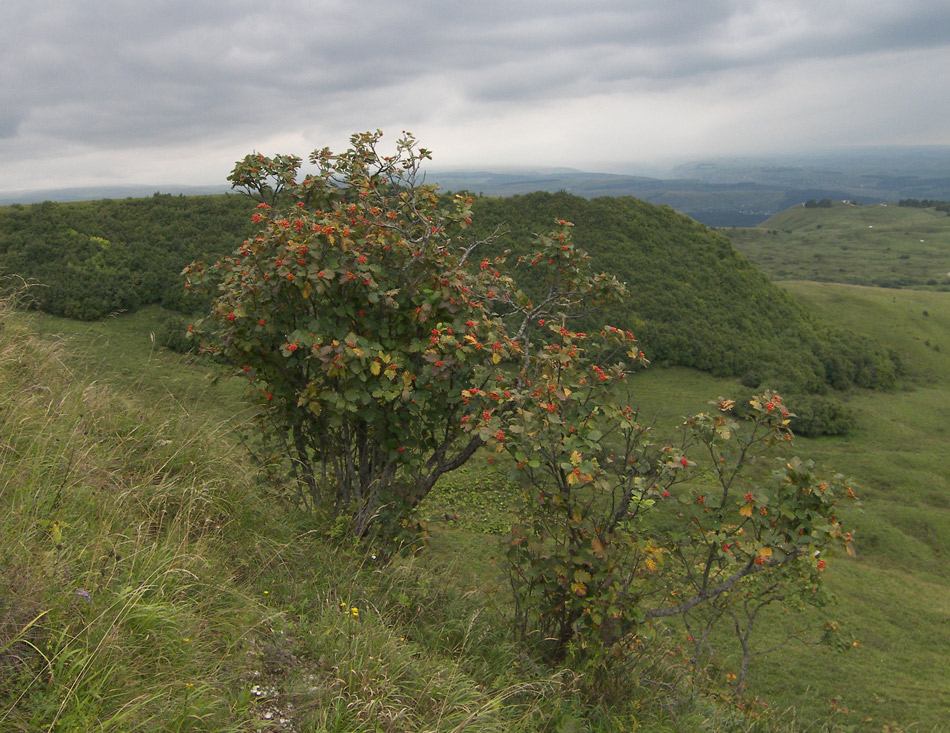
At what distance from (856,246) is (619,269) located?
82501 millimetres

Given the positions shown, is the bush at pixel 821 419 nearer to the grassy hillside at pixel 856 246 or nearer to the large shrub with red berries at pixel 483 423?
the large shrub with red berries at pixel 483 423

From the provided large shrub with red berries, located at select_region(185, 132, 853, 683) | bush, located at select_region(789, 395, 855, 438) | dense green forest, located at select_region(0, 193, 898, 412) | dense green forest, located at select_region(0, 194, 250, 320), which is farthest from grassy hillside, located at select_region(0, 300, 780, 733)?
bush, located at select_region(789, 395, 855, 438)

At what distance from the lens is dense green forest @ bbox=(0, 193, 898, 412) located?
21562 millimetres

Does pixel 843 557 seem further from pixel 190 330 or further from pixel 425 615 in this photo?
pixel 190 330

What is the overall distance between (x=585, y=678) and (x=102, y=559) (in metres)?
2.62

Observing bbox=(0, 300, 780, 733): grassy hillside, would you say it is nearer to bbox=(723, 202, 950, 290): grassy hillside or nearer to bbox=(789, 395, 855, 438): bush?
bbox=(789, 395, 855, 438): bush

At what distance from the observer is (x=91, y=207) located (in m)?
26.1

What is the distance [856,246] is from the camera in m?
92.1

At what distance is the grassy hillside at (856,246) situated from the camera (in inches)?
2704

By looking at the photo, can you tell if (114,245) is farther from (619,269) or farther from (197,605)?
(197,605)

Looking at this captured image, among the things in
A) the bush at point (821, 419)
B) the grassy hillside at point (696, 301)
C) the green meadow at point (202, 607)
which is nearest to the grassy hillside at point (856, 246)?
the grassy hillside at point (696, 301)

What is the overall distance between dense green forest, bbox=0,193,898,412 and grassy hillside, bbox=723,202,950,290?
38694mm

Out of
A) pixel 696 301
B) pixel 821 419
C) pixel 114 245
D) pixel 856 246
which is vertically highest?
pixel 114 245

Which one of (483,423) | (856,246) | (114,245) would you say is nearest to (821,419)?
(483,423)
